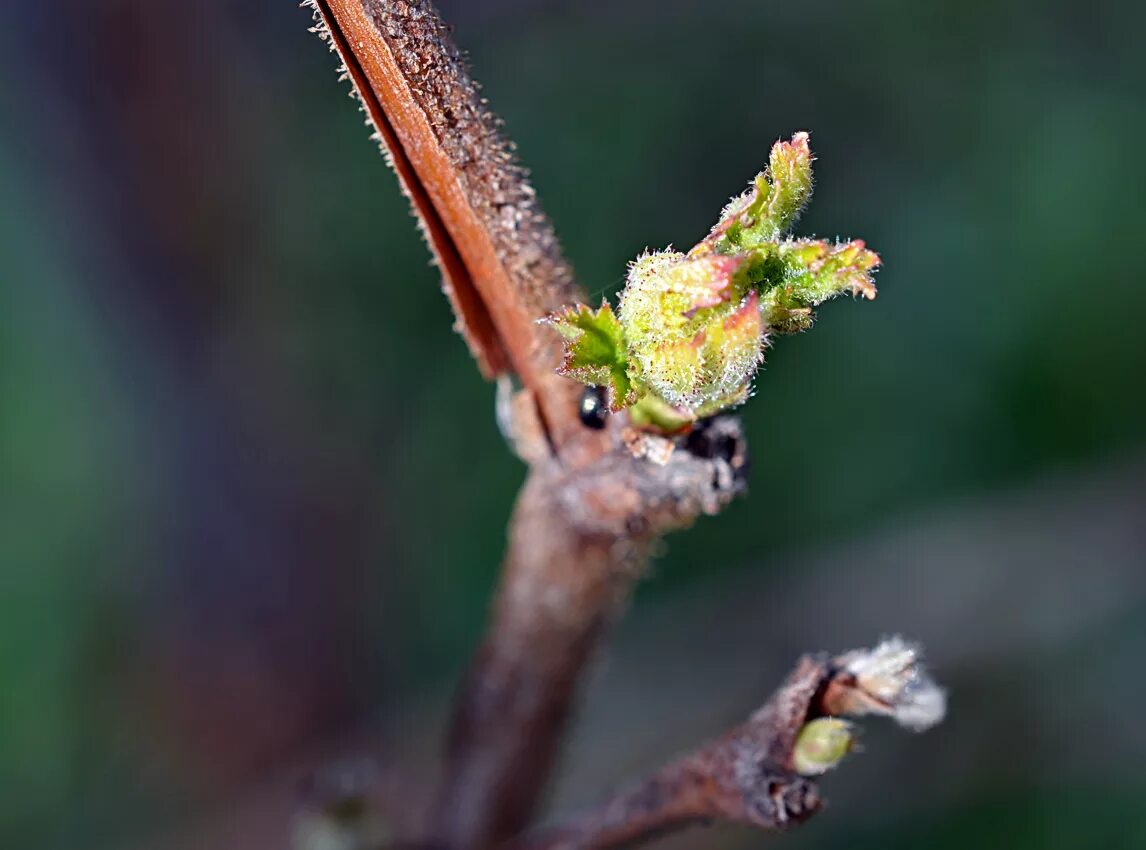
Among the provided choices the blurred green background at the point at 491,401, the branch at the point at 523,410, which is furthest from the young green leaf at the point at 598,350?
the blurred green background at the point at 491,401

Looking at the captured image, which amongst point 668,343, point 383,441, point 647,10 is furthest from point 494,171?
point 647,10

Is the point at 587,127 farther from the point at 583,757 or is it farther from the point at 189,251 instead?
the point at 583,757

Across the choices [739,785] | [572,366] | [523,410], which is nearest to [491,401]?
[523,410]

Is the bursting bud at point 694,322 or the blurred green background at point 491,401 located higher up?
the blurred green background at point 491,401

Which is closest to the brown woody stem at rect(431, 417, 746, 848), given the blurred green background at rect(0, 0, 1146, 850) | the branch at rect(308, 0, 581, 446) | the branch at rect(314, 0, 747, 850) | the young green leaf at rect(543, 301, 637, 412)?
the branch at rect(314, 0, 747, 850)

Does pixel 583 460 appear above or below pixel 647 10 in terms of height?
below

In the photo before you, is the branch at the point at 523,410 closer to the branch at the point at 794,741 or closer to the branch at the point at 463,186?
the branch at the point at 463,186
